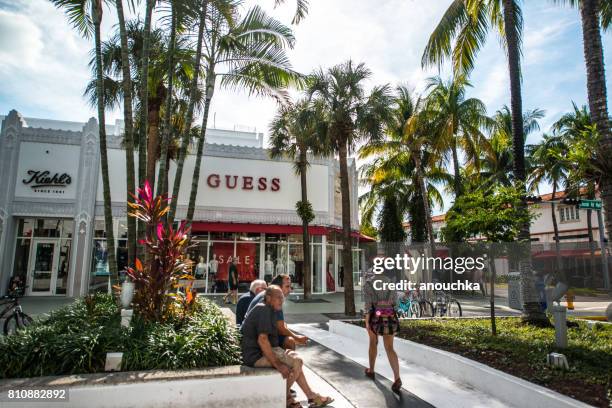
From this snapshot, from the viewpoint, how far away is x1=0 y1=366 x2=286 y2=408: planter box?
3705 mm

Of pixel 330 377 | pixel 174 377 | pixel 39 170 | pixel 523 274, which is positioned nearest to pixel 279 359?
pixel 174 377

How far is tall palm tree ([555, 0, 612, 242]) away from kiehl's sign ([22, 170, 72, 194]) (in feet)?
60.8

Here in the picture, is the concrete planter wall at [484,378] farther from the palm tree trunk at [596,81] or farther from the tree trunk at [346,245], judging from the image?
the tree trunk at [346,245]

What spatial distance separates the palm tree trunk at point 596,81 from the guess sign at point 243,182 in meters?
14.1

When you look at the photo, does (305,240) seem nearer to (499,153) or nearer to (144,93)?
(144,93)

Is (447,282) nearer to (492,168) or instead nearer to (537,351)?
(537,351)

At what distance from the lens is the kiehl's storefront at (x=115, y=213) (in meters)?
16.7

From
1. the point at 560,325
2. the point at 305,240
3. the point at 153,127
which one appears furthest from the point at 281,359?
the point at 305,240

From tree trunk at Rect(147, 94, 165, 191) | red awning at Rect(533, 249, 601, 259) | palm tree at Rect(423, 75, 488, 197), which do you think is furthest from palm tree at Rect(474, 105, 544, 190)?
tree trunk at Rect(147, 94, 165, 191)

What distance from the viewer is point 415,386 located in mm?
5395

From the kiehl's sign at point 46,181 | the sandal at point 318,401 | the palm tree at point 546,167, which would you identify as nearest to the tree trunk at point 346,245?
the sandal at point 318,401

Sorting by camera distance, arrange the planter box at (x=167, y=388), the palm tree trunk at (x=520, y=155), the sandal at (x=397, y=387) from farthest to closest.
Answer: the palm tree trunk at (x=520, y=155)
the sandal at (x=397, y=387)
the planter box at (x=167, y=388)

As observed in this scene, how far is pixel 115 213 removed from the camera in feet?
57.7

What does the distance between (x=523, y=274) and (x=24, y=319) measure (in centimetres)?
1092
